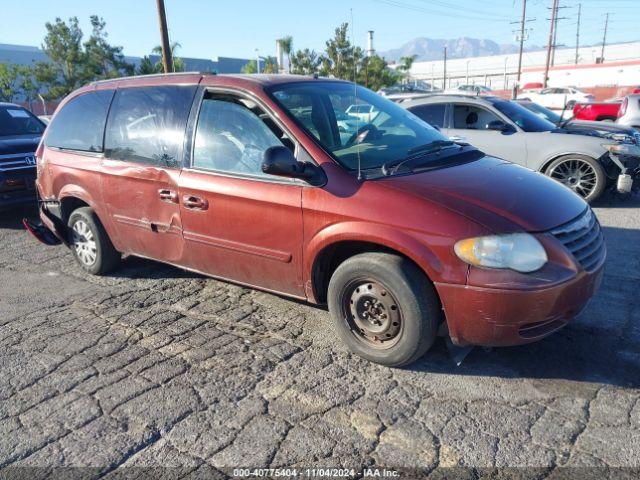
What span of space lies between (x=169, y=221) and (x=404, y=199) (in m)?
2.08

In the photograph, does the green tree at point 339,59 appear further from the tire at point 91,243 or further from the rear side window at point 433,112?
the tire at point 91,243

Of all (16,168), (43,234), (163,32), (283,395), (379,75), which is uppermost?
(163,32)

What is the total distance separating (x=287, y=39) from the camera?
35.1 metres

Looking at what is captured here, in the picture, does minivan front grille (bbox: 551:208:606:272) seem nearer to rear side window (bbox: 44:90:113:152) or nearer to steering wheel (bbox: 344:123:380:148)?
steering wheel (bbox: 344:123:380:148)

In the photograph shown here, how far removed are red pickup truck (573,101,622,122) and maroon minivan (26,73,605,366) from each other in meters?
14.7

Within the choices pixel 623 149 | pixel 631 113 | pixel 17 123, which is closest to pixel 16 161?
pixel 17 123

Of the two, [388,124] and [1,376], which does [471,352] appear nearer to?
[388,124]

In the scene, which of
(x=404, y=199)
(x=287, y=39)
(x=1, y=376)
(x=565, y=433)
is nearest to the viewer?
(x=565, y=433)

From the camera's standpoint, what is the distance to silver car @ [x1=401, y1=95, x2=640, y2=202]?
7113 mm

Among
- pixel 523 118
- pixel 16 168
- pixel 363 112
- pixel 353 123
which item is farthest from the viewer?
pixel 523 118

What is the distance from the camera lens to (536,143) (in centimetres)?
748

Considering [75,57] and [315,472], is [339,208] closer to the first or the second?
[315,472]

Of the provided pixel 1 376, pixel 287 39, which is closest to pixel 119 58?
pixel 287 39

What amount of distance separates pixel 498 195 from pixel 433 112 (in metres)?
5.44
